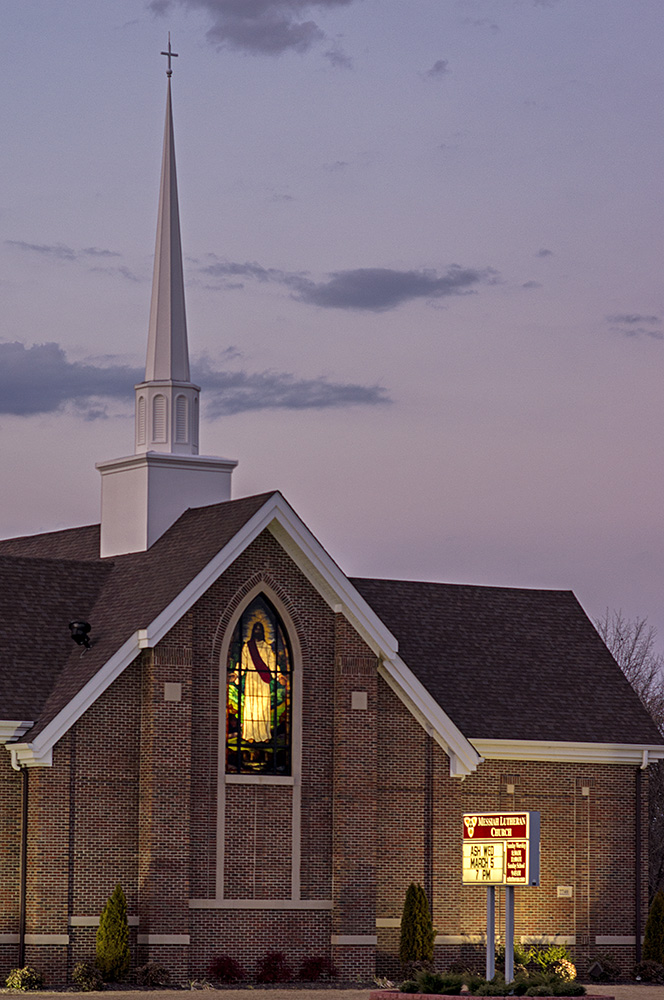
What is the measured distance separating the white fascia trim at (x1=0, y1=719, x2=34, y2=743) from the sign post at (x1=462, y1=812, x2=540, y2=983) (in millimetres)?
8974

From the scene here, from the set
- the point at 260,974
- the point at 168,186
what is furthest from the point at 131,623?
the point at 168,186

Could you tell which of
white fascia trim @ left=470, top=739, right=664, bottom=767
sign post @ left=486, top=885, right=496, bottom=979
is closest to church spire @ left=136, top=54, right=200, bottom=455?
white fascia trim @ left=470, top=739, right=664, bottom=767

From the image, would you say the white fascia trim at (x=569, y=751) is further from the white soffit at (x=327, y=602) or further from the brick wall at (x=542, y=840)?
the white soffit at (x=327, y=602)

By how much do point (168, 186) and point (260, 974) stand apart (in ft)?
62.2

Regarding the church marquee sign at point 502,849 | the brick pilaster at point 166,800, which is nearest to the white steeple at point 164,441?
the brick pilaster at point 166,800

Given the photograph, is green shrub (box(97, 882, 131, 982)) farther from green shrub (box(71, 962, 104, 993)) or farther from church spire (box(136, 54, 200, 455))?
church spire (box(136, 54, 200, 455))

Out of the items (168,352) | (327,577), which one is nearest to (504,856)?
(327,577)

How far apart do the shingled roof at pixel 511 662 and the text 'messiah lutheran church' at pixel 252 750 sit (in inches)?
3.4

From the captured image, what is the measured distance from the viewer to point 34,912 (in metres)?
34.4

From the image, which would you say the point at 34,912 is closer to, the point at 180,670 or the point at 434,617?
the point at 180,670

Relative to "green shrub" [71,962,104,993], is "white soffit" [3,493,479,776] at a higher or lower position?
higher

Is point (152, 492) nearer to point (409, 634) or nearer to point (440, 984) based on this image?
point (409, 634)

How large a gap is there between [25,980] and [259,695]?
24.2 feet

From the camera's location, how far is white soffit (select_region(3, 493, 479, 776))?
3478 cm
